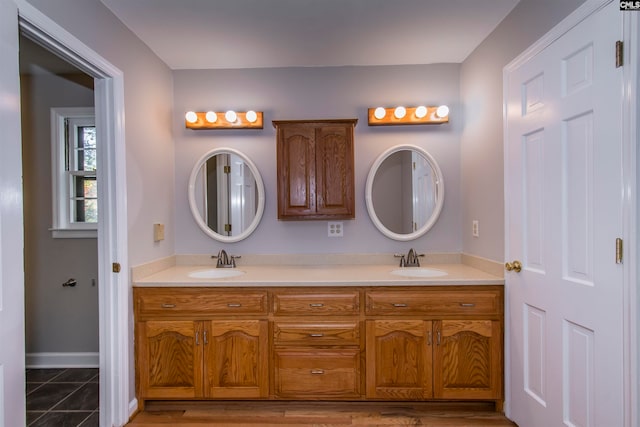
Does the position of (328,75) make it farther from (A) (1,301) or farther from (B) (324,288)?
(A) (1,301)

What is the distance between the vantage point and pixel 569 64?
1.50 m

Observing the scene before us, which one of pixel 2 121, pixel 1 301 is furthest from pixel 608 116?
pixel 1 301

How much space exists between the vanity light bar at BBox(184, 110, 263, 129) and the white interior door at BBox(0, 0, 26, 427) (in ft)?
4.35

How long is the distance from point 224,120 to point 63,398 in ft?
7.14

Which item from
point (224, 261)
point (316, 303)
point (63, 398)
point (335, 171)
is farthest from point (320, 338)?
point (63, 398)

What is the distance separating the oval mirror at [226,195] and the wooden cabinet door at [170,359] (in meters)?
0.77

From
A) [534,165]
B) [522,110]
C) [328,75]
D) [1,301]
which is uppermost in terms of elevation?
[328,75]

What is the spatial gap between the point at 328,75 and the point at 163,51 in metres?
1.17

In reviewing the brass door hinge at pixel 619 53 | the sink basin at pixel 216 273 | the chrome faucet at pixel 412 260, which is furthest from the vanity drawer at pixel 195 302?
the brass door hinge at pixel 619 53

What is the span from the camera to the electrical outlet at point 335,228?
Result: 8.63ft

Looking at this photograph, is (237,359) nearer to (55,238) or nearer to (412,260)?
(412,260)

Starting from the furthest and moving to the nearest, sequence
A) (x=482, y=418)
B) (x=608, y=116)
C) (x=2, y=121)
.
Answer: (x=482, y=418) → (x=608, y=116) → (x=2, y=121)

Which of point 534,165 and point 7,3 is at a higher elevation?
point 7,3

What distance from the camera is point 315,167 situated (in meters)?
2.44
